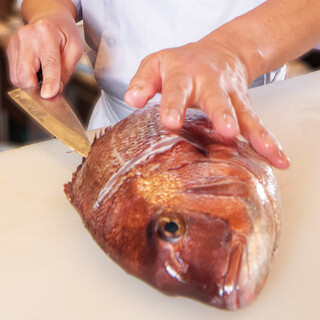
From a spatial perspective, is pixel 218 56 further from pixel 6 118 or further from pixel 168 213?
pixel 6 118

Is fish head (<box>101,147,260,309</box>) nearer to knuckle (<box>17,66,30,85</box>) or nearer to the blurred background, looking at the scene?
knuckle (<box>17,66,30,85</box>)

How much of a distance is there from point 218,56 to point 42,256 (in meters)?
0.43

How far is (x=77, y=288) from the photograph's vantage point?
2.32 ft

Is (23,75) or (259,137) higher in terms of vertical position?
(259,137)

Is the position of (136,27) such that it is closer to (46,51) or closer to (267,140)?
(46,51)

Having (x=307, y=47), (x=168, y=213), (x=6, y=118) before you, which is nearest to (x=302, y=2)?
(x=307, y=47)

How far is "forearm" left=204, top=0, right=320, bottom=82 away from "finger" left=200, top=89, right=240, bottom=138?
0.19 m

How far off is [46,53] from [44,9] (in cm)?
25

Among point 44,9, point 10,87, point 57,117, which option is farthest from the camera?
point 10,87

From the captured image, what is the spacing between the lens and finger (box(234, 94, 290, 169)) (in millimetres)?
671

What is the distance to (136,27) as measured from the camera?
1294 mm

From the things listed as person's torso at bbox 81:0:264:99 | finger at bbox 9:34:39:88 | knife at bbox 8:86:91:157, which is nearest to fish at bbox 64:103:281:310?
knife at bbox 8:86:91:157

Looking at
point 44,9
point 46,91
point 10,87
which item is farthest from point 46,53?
point 10,87

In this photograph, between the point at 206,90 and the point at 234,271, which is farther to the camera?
the point at 206,90
